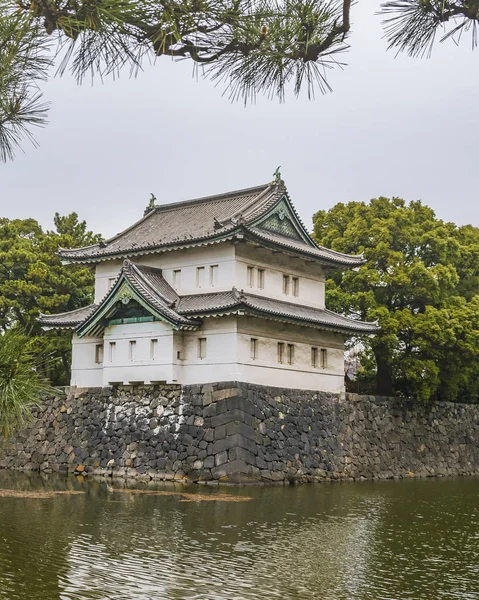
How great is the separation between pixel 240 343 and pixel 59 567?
48.9 ft

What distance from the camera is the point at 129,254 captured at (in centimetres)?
3020

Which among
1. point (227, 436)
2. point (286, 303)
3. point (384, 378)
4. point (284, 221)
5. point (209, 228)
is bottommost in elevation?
point (227, 436)

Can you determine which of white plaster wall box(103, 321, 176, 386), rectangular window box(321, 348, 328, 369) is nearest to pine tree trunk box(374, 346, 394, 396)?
rectangular window box(321, 348, 328, 369)

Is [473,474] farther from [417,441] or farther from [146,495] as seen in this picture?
[146,495]

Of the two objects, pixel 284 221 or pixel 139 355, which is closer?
pixel 139 355

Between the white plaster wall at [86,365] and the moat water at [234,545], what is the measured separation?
277 inches

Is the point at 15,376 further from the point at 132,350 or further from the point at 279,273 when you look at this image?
the point at 279,273

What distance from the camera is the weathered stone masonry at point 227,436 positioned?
25188 mm

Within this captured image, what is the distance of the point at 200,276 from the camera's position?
93.7 feet

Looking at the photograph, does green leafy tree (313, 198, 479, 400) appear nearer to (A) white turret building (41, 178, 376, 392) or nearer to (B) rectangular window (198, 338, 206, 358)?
(A) white turret building (41, 178, 376, 392)

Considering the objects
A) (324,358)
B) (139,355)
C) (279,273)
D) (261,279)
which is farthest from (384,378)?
(139,355)

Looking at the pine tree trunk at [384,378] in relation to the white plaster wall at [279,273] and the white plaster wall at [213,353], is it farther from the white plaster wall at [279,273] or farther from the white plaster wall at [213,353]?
the white plaster wall at [213,353]

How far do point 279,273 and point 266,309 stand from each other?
11.1 feet

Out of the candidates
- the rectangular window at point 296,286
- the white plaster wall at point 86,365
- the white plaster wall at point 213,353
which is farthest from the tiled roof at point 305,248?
the white plaster wall at point 86,365
